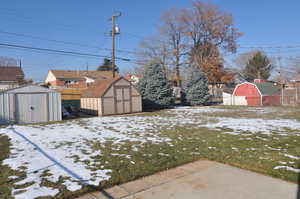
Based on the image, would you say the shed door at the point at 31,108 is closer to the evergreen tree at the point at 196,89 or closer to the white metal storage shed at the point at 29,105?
the white metal storage shed at the point at 29,105

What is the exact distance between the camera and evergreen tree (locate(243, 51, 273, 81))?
47.8 m

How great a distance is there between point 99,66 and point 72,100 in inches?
1494

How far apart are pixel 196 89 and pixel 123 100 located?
1082 cm

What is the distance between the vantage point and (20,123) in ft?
43.0

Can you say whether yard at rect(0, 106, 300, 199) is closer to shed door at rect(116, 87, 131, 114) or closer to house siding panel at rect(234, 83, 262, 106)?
shed door at rect(116, 87, 131, 114)

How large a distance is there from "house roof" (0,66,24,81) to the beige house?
23622 mm

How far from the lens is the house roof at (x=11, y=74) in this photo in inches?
1408

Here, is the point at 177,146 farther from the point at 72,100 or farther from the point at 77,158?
the point at 72,100

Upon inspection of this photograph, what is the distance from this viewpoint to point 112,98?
679 inches

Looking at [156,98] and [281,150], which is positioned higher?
[156,98]

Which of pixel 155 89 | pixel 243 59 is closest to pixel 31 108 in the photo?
pixel 155 89

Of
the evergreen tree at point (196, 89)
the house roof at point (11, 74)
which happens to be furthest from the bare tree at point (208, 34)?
the house roof at point (11, 74)

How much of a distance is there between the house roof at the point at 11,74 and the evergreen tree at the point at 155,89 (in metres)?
24.5

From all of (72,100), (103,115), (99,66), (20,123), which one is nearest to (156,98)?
(103,115)
